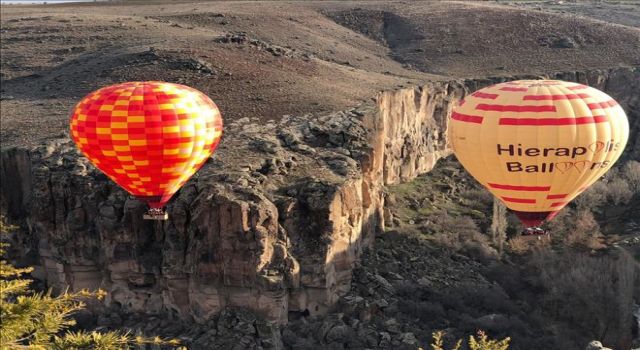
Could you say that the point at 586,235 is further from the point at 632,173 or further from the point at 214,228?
the point at 214,228

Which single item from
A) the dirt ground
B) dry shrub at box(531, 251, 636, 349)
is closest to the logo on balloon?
dry shrub at box(531, 251, 636, 349)

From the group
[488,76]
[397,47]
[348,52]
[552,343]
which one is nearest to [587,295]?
[552,343]

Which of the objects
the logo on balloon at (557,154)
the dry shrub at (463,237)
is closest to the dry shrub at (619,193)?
the dry shrub at (463,237)

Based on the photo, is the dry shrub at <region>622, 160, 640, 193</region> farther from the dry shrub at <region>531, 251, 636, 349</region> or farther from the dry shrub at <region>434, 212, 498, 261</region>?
the dry shrub at <region>531, 251, 636, 349</region>

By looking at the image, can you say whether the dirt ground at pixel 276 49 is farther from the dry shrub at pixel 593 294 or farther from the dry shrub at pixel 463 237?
the dry shrub at pixel 593 294

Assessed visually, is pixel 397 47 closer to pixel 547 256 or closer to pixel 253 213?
pixel 547 256
